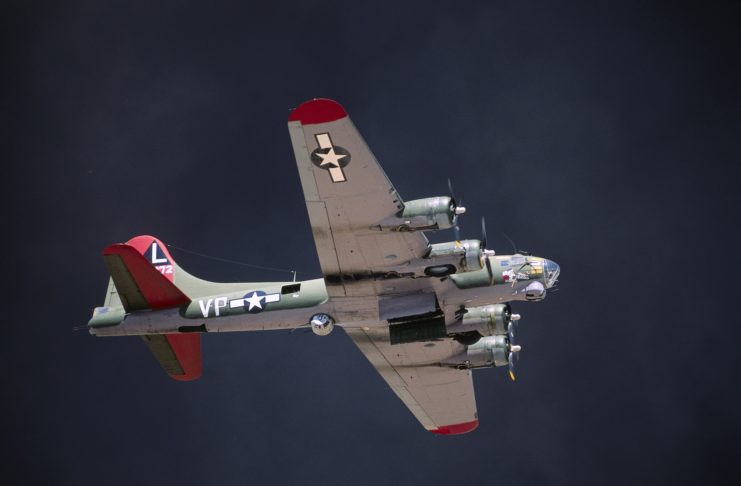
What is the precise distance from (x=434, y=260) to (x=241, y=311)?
6483mm

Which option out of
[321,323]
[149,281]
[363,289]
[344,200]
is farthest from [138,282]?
[344,200]

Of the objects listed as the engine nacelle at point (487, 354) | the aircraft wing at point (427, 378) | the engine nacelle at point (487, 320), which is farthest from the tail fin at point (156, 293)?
the engine nacelle at point (487, 354)

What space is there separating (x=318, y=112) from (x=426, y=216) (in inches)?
162

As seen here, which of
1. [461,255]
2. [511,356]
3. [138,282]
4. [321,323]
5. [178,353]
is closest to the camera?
[461,255]

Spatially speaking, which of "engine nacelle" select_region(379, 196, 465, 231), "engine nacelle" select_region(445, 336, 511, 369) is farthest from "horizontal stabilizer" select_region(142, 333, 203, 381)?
"engine nacelle" select_region(379, 196, 465, 231)

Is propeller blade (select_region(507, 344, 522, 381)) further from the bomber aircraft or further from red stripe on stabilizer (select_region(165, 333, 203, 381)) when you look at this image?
red stripe on stabilizer (select_region(165, 333, 203, 381))

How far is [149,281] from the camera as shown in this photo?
3009cm

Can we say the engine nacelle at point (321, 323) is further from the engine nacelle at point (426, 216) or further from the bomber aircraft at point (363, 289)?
the engine nacelle at point (426, 216)

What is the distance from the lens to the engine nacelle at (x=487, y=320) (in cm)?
3041

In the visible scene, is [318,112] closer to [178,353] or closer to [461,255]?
[461,255]

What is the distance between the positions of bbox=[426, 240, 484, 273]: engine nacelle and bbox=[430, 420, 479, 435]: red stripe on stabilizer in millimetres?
10091

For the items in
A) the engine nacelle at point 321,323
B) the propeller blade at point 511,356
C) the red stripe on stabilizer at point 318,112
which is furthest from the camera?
the propeller blade at point 511,356

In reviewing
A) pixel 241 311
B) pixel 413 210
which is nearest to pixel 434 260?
pixel 413 210

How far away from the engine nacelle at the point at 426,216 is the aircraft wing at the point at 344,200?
23cm
